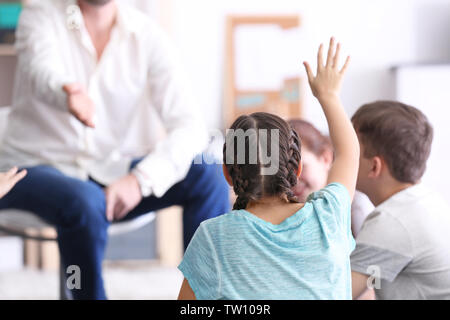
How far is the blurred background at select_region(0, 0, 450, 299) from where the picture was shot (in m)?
2.81

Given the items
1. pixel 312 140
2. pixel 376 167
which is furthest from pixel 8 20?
pixel 376 167

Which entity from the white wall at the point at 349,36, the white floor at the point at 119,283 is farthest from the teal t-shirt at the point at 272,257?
the white wall at the point at 349,36

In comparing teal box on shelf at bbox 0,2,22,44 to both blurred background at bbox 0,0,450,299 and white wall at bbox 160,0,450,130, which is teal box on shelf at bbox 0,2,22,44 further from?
white wall at bbox 160,0,450,130

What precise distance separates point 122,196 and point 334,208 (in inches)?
23.3

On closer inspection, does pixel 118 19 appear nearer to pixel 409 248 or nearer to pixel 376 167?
pixel 376 167

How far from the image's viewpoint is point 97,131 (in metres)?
1.52

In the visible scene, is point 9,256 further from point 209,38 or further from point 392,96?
point 392,96

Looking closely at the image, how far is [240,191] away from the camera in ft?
2.75

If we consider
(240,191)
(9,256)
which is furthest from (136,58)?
(9,256)

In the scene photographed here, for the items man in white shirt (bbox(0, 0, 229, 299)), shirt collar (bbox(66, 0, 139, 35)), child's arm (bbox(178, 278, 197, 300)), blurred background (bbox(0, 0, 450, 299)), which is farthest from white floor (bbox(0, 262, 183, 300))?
child's arm (bbox(178, 278, 197, 300))

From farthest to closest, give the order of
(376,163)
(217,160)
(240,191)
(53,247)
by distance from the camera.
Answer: (53,247)
(217,160)
(376,163)
(240,191)

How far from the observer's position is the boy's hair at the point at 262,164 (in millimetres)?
818

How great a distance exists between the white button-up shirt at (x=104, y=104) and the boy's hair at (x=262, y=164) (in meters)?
0.53
